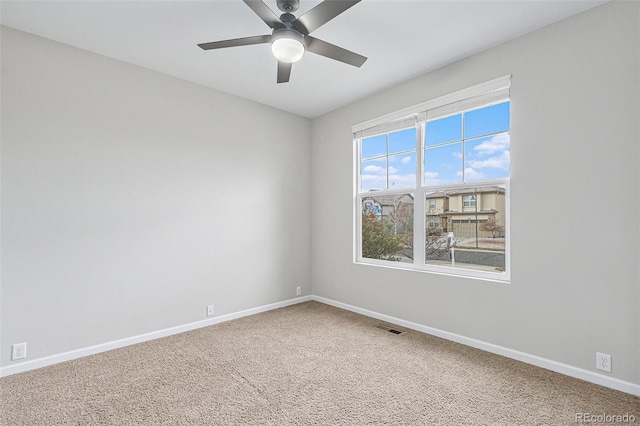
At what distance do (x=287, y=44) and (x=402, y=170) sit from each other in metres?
2.15

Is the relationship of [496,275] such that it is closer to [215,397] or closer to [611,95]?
[611,95]

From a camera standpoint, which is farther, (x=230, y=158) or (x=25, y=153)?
(x=230, y=158)

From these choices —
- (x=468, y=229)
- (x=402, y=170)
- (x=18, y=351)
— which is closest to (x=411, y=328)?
(x=468, y=229)

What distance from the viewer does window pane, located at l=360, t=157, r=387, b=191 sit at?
154 inches

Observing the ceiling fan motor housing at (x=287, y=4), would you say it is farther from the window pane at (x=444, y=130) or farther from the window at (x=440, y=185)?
the window pane at (x=444, y=130)

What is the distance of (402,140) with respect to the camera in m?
3.71

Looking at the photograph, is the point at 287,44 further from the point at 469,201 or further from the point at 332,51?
the point at 469,201

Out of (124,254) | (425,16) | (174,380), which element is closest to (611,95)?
(425,16)

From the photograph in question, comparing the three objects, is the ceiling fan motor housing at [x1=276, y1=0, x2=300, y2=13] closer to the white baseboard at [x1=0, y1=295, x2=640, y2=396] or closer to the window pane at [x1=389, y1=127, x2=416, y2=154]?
the window pane at [x1=389, y1=127, x2=416, y2=154]

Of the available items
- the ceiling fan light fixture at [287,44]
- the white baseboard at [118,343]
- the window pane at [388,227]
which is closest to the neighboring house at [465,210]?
the window pane at [388,227]

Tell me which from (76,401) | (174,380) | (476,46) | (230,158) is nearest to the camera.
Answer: (76,401)

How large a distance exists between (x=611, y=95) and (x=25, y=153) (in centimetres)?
455

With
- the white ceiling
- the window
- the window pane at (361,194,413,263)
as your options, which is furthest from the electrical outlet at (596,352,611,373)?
the white ceiling

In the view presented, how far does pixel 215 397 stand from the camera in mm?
2141
